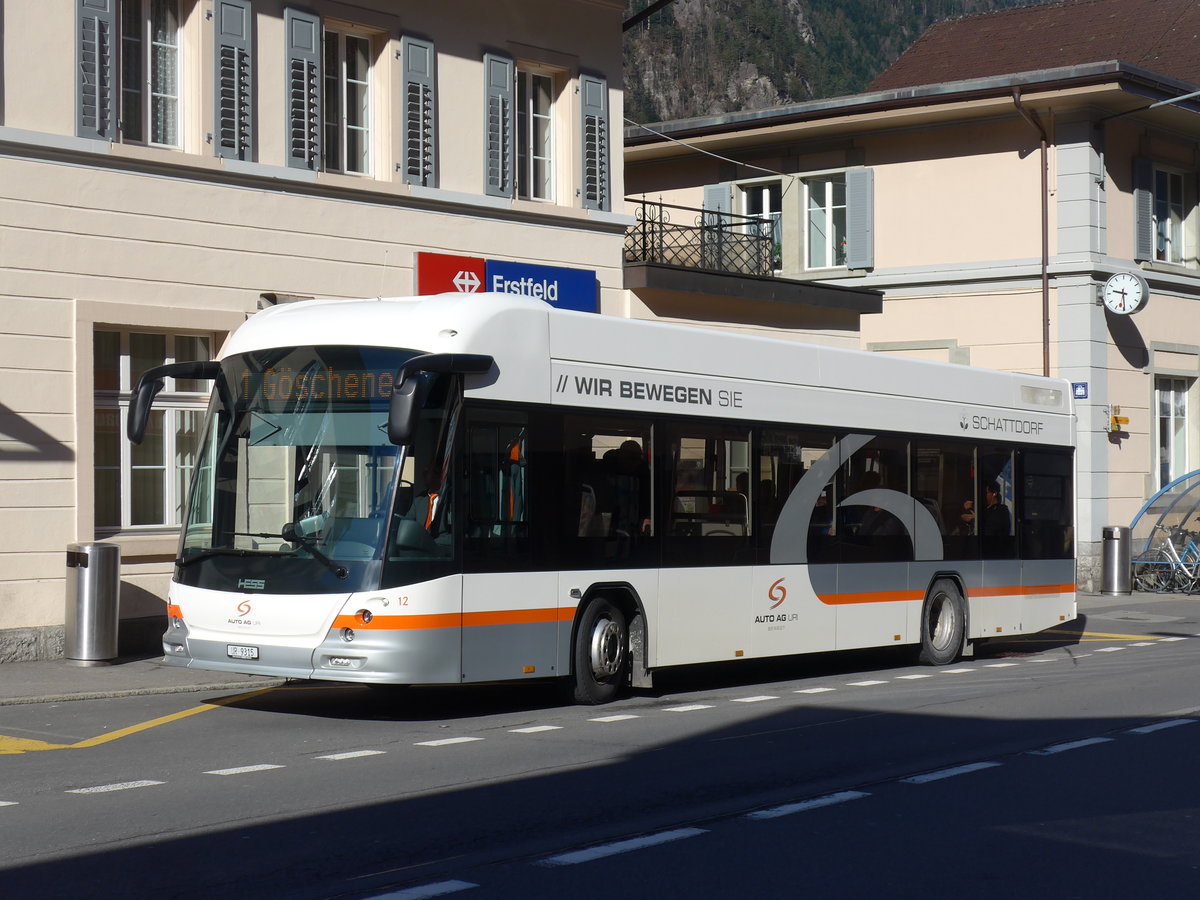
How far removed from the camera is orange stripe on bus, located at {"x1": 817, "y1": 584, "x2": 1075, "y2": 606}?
1470 centimetres

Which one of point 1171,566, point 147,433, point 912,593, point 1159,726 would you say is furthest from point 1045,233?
point 1159,726

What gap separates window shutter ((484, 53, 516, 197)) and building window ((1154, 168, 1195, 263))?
14488 mm

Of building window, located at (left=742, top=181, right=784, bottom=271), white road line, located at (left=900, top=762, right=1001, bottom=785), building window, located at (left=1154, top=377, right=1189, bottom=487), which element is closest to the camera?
white road line, located at (left=900, top=762, right=1001, bottom=785)

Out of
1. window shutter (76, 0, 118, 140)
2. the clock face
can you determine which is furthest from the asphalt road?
the clock face

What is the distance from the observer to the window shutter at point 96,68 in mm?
15422

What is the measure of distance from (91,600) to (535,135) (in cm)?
854

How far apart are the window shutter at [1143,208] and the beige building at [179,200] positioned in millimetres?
13072

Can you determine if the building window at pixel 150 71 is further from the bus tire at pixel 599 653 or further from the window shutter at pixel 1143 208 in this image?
the window shutter at pixel 1143 208

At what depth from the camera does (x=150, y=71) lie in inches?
640

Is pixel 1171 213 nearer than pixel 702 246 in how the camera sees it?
No

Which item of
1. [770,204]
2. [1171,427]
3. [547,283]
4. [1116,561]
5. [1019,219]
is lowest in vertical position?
[1116,561]

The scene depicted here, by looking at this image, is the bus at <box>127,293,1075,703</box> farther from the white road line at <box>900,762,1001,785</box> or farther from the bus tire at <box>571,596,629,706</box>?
the white road line at <box>900,762,1001,785</box>

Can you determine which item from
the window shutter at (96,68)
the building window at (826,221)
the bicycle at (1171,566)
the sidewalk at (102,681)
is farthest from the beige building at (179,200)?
the bicycle at (1171,566)

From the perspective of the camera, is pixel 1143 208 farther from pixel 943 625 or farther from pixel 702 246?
pixel 943 625
